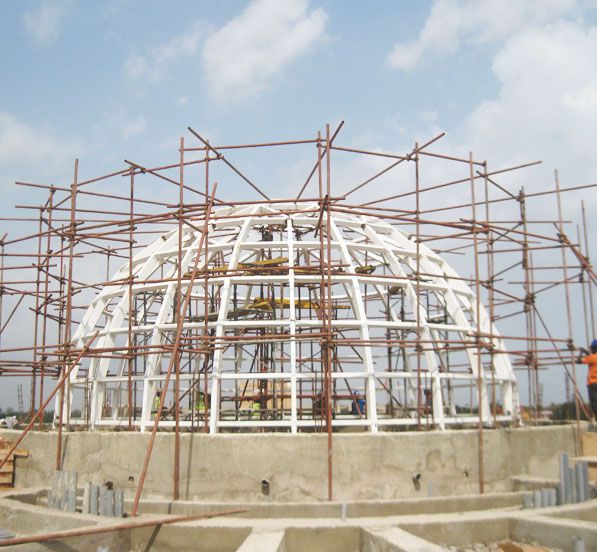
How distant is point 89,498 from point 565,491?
7782 mm

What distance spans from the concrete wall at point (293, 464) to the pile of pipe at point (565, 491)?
1.04 metres

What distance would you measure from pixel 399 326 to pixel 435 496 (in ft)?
10.5

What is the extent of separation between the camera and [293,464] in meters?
10.9

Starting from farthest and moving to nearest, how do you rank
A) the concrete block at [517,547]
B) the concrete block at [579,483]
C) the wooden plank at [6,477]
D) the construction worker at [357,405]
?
the construction worker at [357,405]
the wooden plank at [6,477]
the concrete block at [579,483]
the concrete block at [517,547]

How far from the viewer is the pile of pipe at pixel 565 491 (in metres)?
11.1

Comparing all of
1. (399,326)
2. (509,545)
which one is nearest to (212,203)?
(399,326)

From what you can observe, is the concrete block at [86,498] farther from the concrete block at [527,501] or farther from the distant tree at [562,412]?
the distant tree at [562,412]

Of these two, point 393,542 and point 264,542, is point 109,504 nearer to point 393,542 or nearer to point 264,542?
point 264,542

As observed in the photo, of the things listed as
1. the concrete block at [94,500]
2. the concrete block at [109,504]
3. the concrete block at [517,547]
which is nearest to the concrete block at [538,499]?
the concrete block at [517,547]

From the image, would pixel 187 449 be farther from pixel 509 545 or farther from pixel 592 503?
pixel 592 503

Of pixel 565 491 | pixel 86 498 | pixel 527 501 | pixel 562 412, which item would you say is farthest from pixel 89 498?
pixel 562 412

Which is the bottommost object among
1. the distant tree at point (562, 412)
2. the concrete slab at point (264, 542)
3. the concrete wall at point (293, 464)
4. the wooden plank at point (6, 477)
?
the concrete slab at point (264, 542)

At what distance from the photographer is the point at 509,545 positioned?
31.5ft

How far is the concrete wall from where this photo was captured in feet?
35.7
